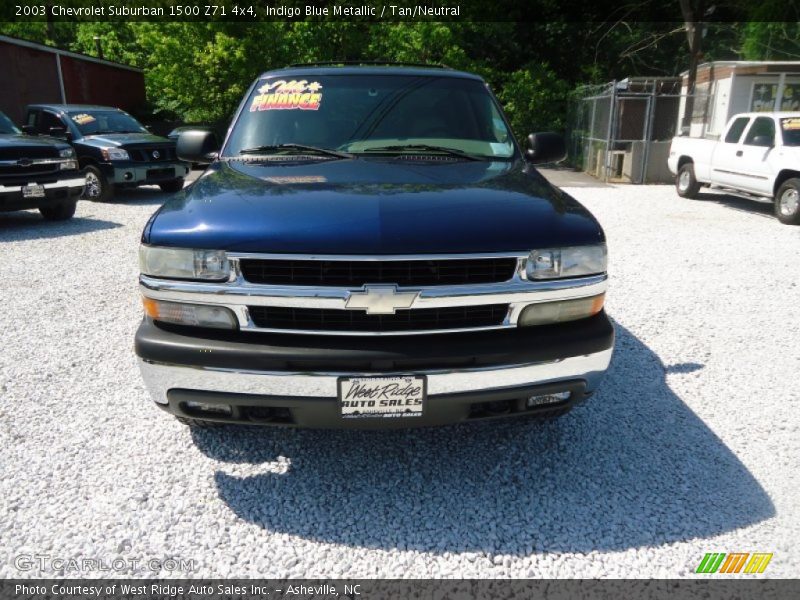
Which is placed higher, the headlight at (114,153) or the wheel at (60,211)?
the headlight at (114,153)

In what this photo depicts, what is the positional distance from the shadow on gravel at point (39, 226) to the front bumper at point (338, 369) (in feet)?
24.0

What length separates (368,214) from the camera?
243cm

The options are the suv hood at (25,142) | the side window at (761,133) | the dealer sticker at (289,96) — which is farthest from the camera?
the side window at (761,133)

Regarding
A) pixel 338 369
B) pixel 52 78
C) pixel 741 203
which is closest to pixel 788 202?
pixel 741 203

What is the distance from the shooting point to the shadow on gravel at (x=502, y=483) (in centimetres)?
249

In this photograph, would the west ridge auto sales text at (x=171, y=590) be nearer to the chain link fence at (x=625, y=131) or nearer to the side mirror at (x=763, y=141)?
the side mirror at (x=763, y=141)

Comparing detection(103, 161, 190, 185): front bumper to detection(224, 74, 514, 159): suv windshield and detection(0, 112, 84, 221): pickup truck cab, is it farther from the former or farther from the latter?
detection(224, 74, 514, 159): suv windshield

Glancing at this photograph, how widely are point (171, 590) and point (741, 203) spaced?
13253mm

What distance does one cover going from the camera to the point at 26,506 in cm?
262

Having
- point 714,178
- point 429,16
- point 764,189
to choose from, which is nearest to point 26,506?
point 764,189

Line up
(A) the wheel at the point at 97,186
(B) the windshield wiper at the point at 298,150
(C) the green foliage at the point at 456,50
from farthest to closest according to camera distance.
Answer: (C) the green foliage at the point at 456,50
(A) the wheel at the point at 97,186
(B) the windshield wiper at the point at 298,150

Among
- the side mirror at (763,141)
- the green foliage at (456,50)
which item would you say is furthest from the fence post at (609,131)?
the green foliage at (456,50)

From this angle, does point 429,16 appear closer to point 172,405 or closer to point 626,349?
point 626,349

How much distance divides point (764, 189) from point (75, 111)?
12.8m
